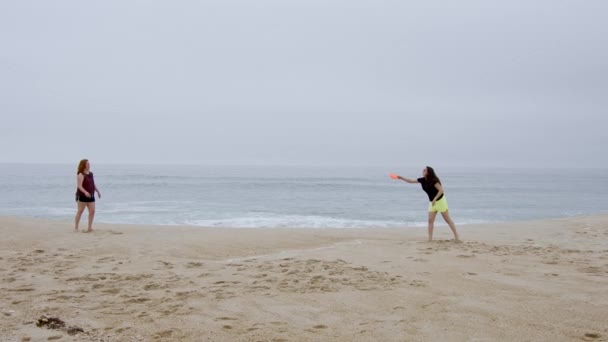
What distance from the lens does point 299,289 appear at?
5.27m

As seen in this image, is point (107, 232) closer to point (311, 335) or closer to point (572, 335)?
point (311, 335)

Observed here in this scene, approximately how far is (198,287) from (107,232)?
5.91m

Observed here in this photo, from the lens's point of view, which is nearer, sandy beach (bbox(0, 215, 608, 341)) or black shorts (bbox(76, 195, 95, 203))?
sandy beach (bbox(0, 215, 608, 341))

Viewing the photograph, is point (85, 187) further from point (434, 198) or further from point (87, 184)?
point (434, 198)

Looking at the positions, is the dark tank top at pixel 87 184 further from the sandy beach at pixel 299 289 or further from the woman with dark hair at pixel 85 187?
the sandy beach at pixel 299 289

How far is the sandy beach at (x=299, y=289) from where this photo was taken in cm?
392

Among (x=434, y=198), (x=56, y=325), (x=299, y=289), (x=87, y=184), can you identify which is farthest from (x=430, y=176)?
(x=87, y=184)

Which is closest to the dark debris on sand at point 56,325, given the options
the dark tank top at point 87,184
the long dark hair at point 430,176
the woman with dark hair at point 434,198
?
the dark tank top at point 87,184

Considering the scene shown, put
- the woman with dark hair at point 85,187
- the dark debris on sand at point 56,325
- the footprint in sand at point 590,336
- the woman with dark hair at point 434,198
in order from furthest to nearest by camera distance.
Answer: the woman with dark hair at point 85,187 → the woman with dark hair at point 434,198 → the dark debris on sand at point 56,325 → the footprint in sand at point 590,336

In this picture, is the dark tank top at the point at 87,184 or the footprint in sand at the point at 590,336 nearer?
the footprint in sand at the point at 590,336

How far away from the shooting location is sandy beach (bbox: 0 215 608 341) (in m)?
3.92

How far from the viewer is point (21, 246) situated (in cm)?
839

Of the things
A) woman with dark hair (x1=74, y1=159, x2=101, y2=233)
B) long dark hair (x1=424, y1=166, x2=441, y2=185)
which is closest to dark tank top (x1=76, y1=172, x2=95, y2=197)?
woman with dark hair (x1=74, y1=159, x2=101, y2=233)

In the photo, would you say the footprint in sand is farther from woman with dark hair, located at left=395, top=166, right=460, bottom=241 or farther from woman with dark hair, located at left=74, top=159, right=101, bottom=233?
woman with dark hair, located at left=74, top=159, right=101, bottom=233
